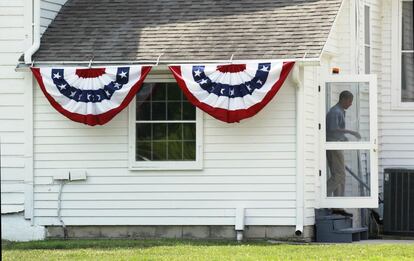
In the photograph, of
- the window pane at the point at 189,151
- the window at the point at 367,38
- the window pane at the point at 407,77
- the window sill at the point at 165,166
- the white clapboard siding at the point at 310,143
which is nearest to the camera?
the white clapboard siding at the point at 310,143

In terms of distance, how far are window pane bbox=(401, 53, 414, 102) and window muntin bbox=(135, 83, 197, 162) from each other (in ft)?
17.1

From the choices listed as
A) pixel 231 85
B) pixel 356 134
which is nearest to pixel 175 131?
pixel 231 85

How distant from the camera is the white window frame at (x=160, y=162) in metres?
15.7

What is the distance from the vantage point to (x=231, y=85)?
50.0 feet

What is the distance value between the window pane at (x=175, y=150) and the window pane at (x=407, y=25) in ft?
18.7

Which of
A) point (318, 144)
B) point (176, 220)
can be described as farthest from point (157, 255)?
point (318, 144)

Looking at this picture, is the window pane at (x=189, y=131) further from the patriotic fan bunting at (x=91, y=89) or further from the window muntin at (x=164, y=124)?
the patriotic fan bunting at (x=91, y=89)

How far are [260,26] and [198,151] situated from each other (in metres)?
2.31

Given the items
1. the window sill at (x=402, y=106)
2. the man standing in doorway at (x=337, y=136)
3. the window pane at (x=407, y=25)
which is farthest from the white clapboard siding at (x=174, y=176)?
the window pane at (x=407, y=25)

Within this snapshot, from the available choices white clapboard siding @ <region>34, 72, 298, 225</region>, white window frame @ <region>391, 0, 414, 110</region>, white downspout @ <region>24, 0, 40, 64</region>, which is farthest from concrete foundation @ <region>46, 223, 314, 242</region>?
white window frame @ <region>391, 0, 414, 110</region>

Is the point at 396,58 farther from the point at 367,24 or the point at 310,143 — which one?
the point at 310,143

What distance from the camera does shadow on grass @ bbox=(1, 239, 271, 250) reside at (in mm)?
14180

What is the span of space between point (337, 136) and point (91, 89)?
4122 mm

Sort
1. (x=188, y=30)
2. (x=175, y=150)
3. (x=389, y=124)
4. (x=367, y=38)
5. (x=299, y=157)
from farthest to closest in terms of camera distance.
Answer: (x=389, y=124), (x=367, y=38), (x=188, y=30), (x=175, y=150), (x=299, y=157)
